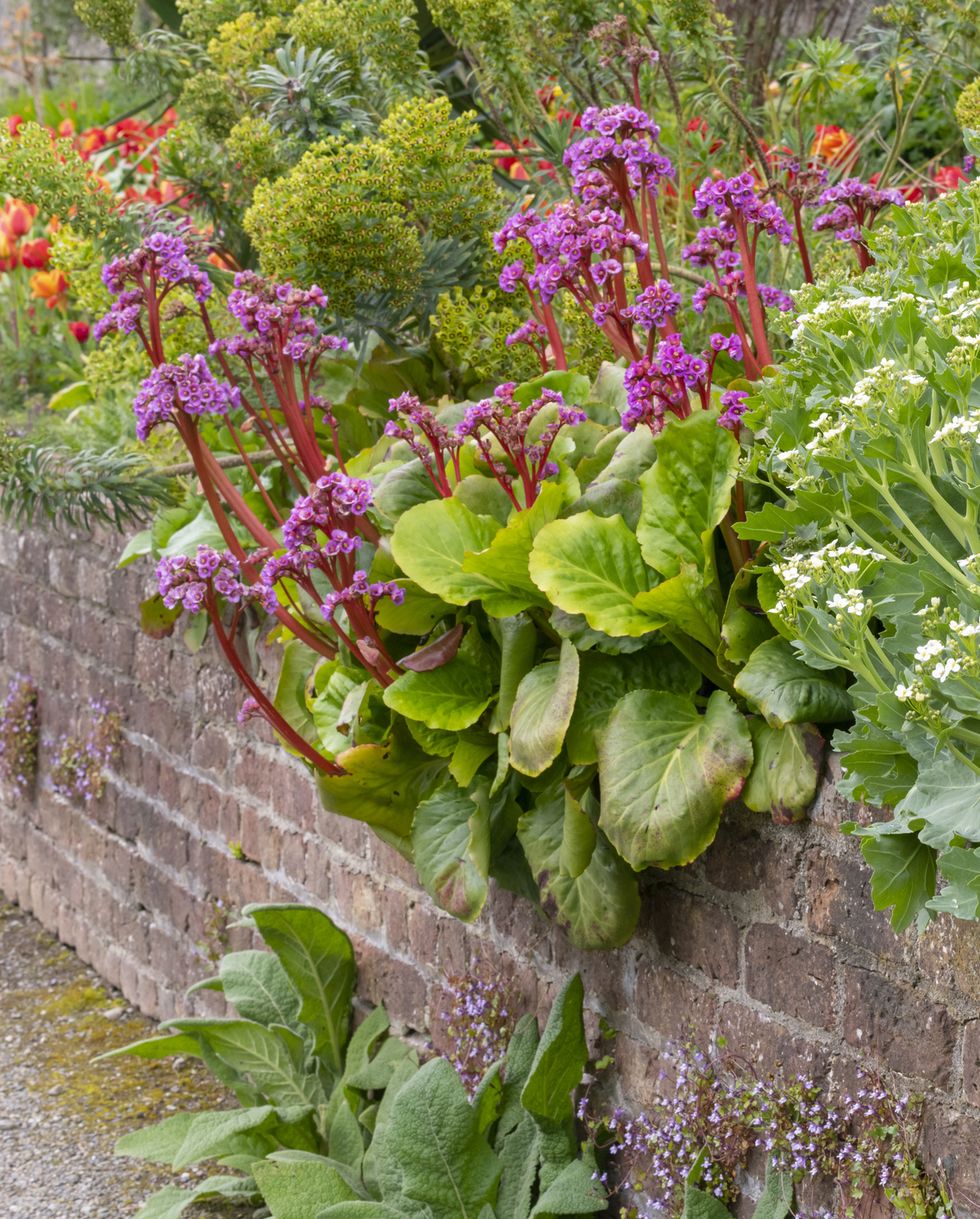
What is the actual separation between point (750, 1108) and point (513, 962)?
634 millimetres

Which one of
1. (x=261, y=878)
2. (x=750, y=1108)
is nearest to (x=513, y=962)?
(x=750, y=1108)

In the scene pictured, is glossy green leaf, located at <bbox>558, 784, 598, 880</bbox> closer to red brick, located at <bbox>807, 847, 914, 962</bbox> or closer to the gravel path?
red brick, located at <bbox>807, 847, 914, 962</bbox>

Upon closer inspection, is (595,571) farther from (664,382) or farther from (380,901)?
(380,901)

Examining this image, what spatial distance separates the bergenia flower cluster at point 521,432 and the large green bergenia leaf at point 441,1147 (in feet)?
3.12

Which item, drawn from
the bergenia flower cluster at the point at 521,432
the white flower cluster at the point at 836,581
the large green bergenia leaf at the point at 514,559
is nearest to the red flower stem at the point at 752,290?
the bergenia flower cluster at the point at 521,432

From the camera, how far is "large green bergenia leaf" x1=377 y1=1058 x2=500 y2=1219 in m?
2.28

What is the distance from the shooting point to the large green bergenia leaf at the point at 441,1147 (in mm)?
2277

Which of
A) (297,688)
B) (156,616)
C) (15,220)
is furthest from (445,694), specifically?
(15,220)

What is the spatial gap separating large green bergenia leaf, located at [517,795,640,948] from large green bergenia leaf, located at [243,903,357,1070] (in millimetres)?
848

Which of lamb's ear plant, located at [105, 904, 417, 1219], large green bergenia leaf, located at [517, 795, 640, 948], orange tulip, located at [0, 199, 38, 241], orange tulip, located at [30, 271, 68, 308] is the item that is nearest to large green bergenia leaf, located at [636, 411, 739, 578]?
large green bergenia leaf, located at [517, 795, 640, 948]

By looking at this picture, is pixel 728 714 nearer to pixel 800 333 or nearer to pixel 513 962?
pixel 800 333

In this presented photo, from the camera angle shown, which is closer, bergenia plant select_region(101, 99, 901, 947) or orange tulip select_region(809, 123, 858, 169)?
bergenia plant select_region(101, 99, 901, 947)

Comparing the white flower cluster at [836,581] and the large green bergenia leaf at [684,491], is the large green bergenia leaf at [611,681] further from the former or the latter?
the white flower cluster at [836,581]

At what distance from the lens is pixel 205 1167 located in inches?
120
